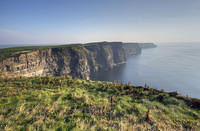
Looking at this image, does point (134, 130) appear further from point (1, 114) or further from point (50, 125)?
point (1, 114)

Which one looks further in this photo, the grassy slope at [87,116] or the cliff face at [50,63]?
the cliff face at [50,63]

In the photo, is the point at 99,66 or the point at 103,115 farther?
the point at 99,66

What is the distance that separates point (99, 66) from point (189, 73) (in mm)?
115982

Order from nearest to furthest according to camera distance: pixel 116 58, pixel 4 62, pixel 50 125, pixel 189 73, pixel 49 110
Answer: pixel 50 125
pixel 49 110
pixel 4 62
pixel 189 73
pixel 116 58

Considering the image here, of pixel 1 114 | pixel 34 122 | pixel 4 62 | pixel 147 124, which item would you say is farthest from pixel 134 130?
pixel 4 62

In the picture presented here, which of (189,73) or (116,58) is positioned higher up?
(116,58)

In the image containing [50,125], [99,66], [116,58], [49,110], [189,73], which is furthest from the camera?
[116,58]

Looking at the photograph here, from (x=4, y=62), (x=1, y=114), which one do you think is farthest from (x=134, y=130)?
(x=4, y=62)

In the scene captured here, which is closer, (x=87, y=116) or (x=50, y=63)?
(x=87, y=116)

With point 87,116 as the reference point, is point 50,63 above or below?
below

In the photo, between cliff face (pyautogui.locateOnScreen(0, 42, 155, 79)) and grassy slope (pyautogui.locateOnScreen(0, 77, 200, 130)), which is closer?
grassy slope (pyautogui.locateOnScreen(0, 77, 200, 130))

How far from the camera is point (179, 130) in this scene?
5910mm

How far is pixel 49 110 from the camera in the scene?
6801mm

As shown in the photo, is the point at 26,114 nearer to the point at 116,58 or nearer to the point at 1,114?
the point at 1,114
